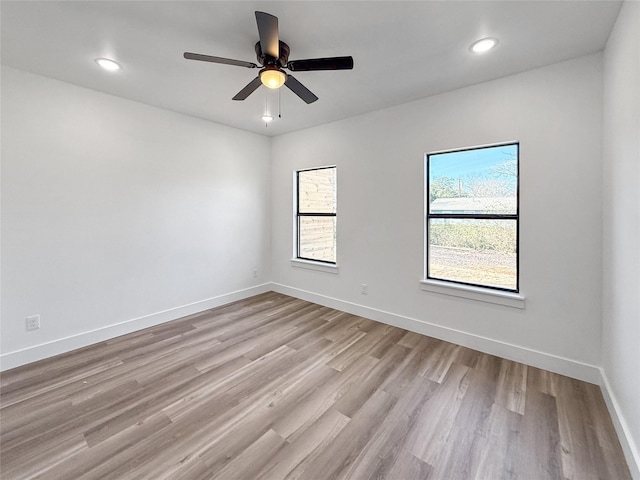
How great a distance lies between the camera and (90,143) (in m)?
2.89

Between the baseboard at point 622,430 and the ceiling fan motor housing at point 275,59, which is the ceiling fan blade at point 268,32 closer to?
the ceiling fan motor housing at point 275,59

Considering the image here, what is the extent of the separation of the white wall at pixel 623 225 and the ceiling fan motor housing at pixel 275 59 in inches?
79.5

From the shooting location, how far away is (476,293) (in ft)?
9.14

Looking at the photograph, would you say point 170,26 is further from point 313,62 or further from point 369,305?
point 369,305

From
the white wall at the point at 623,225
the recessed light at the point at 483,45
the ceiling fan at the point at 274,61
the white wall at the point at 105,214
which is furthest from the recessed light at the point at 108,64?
the white wall at the point at 623,225

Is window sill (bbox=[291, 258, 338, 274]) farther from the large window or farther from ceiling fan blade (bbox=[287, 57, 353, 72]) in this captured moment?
ceiling fan blade (bbox=[287, 57, 353, 72])

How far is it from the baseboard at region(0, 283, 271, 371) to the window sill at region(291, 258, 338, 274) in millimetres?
1018

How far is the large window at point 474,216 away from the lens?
105 inches

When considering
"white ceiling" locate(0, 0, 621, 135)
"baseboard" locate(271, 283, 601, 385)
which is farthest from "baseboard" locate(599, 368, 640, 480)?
"white ceiling" locate(0, 0, 621, 135)

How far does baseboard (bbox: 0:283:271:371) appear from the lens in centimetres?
254

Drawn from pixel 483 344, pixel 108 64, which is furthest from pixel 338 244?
pixel 108 64

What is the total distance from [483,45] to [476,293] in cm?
216

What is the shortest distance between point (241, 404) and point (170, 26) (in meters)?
2.73

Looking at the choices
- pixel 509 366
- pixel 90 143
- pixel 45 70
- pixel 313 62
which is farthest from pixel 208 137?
pixel 509 366
